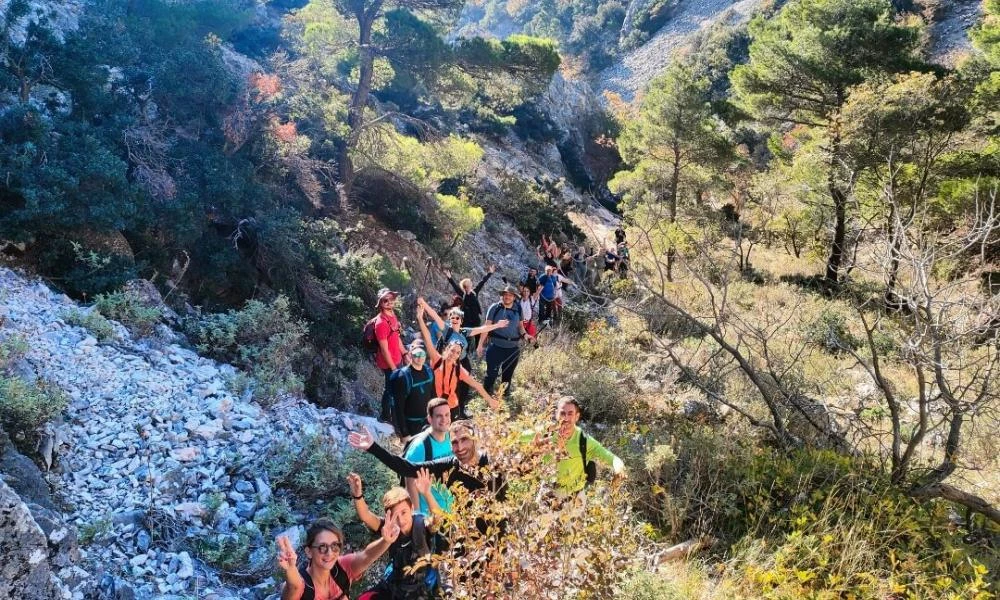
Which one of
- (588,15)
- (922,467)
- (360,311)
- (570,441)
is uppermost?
(588,15)

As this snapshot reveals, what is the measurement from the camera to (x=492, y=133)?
25750mm

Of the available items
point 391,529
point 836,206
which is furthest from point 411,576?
point 836,206

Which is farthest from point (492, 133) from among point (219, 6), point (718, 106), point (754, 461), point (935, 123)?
point (754, 461)

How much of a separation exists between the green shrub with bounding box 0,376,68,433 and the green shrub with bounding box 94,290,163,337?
200 centimetres

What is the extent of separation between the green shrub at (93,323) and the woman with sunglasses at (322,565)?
391 cm

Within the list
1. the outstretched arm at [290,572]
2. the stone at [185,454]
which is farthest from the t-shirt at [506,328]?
the outstretched arm at [290,572]

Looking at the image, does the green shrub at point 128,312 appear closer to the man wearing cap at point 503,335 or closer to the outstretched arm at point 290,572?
the man wearing cap at point 503,335

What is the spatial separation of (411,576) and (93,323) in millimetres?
4455

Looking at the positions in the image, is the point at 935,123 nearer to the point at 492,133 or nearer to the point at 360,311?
the point at 360,311

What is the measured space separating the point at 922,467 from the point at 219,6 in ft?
56.9

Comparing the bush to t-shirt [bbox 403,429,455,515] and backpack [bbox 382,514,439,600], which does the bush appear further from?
backpack [bbox 382,514,439,600]

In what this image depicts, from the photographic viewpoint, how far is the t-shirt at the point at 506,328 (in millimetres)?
6605

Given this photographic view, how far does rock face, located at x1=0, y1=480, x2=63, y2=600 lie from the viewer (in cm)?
272

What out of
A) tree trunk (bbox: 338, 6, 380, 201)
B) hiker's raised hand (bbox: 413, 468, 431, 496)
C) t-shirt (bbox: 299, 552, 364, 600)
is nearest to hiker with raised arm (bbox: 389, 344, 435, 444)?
hiker's raised hand (bbox: 413, 468, 431, 496)
